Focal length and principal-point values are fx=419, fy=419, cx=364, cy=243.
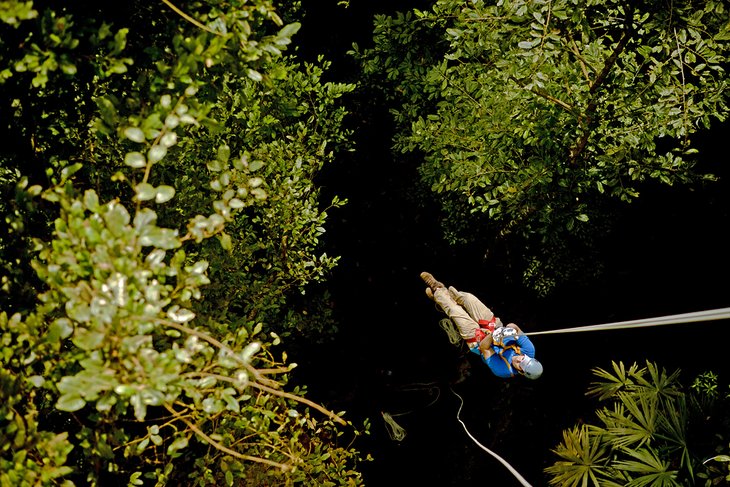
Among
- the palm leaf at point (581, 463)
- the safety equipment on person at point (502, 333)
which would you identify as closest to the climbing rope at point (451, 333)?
the safety equipment on person at point (502, 333)

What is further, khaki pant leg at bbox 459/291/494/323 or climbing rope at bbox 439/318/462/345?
climbing rope at bbox 439/318/462/345

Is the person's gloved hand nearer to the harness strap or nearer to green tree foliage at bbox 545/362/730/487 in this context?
the harness strap

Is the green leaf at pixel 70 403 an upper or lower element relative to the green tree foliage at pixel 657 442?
upper

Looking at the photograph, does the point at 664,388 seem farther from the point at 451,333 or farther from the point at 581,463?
the point at 451,333

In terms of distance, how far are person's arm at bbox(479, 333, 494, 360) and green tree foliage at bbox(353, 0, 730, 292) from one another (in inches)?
59.0

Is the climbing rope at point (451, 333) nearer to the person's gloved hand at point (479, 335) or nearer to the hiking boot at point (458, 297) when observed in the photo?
the hiking boot at point (458, 297)

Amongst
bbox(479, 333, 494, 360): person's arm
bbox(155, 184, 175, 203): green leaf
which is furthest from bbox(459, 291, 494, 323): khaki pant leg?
bbox(155, 184, 175, 203): green leaf

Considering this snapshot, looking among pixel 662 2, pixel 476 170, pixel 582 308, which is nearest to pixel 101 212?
pixel 476 170

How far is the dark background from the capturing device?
7.30 metres

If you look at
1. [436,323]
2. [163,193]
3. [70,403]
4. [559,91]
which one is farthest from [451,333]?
[70,403]

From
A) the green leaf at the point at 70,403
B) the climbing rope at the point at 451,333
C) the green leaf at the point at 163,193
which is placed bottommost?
the climbing rope at the point at 451,333

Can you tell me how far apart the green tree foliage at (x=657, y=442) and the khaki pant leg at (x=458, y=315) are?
1804 mm

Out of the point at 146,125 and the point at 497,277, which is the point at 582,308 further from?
the point at 146,125

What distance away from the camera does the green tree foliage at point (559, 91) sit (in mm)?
3635
